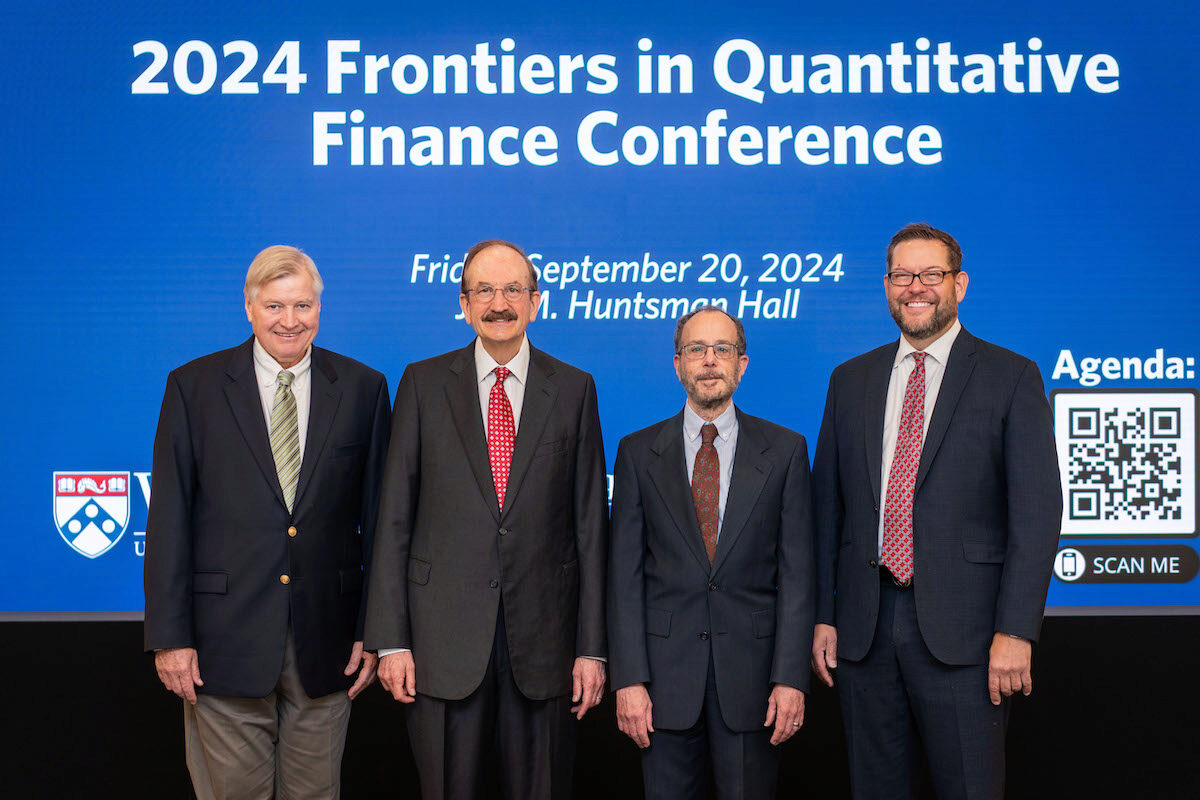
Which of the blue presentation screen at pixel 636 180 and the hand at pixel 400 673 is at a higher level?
the blue presentation screen at pixel 636 180

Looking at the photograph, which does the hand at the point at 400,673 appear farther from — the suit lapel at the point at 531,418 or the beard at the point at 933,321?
the beard at the point at 933,321

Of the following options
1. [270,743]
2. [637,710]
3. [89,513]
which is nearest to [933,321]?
[637,710]

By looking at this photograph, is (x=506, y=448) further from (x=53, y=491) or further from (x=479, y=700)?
(x=53, y=491)

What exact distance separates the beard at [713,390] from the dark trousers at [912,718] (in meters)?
0.60

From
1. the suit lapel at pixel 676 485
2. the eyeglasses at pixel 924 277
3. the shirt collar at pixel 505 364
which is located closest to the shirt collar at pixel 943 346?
the eyeglasses at pixel 924 277

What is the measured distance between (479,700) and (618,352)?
138 centimetres

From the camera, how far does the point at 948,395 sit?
2338 millimetres

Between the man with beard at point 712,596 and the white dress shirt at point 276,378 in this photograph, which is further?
the white dress shirt at point 276,378

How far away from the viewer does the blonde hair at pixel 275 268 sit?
2.42m

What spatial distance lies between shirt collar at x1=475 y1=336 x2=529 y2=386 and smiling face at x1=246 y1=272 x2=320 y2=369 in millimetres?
439

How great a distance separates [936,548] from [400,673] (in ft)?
4.26

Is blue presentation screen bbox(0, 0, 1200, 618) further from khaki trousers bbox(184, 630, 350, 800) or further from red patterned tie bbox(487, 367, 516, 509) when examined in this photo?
khaki trousers bbox(184, 630, 350, 800)

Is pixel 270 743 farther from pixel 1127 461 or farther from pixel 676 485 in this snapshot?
pixel 1127 461

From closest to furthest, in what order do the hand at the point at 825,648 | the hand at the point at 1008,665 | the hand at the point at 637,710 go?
the hand at the point at 1008,665 < the hand at the point at 637,710 < the hand at the point at 825,648
